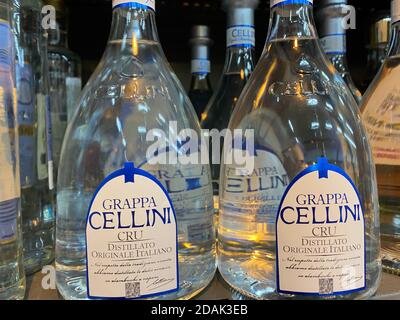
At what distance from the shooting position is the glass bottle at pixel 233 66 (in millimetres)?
564

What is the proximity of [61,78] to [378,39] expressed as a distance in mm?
444

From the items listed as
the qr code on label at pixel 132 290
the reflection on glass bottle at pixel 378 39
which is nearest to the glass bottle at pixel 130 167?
the qr code on label at pixel 132 290

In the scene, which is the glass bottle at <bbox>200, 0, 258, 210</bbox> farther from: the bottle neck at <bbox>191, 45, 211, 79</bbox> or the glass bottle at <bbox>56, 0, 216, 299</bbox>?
the glass bottle at <bbox>56, 0, 216, 299</bbox>

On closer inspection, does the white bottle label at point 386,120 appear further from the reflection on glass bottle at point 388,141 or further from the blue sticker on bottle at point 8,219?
the blue sticker on bottle at point 8,219

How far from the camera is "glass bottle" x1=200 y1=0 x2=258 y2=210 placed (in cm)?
56

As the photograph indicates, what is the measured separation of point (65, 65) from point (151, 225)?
0.37 metres

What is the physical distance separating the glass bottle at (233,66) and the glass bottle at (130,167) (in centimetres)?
16

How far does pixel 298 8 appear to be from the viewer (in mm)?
430

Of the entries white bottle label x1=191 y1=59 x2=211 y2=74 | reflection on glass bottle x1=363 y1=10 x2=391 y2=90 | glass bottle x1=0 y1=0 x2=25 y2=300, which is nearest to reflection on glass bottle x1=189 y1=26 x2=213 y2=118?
white bottle label x1=191 y1=59 x2=211 y2=74

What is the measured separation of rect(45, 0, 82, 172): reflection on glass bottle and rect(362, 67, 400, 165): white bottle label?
1.20 feet

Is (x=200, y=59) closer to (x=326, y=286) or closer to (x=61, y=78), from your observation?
(x=61, y=78)

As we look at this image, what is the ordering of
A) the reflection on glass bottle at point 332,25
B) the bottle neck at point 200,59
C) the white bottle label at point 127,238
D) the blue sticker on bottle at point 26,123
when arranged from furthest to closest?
the bottle neck at point 200,59, the reflection on glass bottle at point 332,25, the blue sticker on bottle at point 26,123, the white bottle label at point 127,238
